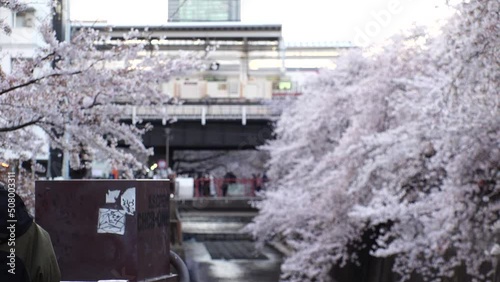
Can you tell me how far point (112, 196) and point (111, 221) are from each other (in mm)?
152

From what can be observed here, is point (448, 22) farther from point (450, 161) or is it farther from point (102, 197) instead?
point (102, 197)

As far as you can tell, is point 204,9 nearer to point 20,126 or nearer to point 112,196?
point 20,126

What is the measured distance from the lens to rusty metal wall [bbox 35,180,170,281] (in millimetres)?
3896

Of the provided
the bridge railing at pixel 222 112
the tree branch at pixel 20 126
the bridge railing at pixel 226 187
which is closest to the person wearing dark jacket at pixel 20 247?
the tree branch at pixel 20 126

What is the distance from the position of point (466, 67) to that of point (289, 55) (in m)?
40.9

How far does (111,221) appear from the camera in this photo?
3.91m

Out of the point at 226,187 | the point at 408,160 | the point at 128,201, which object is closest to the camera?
the point at 128,201

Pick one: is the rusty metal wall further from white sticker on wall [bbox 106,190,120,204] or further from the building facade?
the building facade

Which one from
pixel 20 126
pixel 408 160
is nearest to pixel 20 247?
pixel 20 126

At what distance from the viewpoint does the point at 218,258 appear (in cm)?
2427

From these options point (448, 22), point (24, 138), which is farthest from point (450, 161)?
point (24, 138)

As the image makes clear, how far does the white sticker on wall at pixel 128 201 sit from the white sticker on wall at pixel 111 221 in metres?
0.04

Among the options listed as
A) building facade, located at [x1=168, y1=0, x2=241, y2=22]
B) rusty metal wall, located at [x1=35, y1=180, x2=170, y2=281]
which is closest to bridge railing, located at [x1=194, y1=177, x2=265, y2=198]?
building facade, located at [x1=168, y1=0, x2=241, y2=22]

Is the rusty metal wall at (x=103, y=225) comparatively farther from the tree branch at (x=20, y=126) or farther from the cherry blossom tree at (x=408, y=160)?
the cherry blossom tree at (x=408, y=160)
